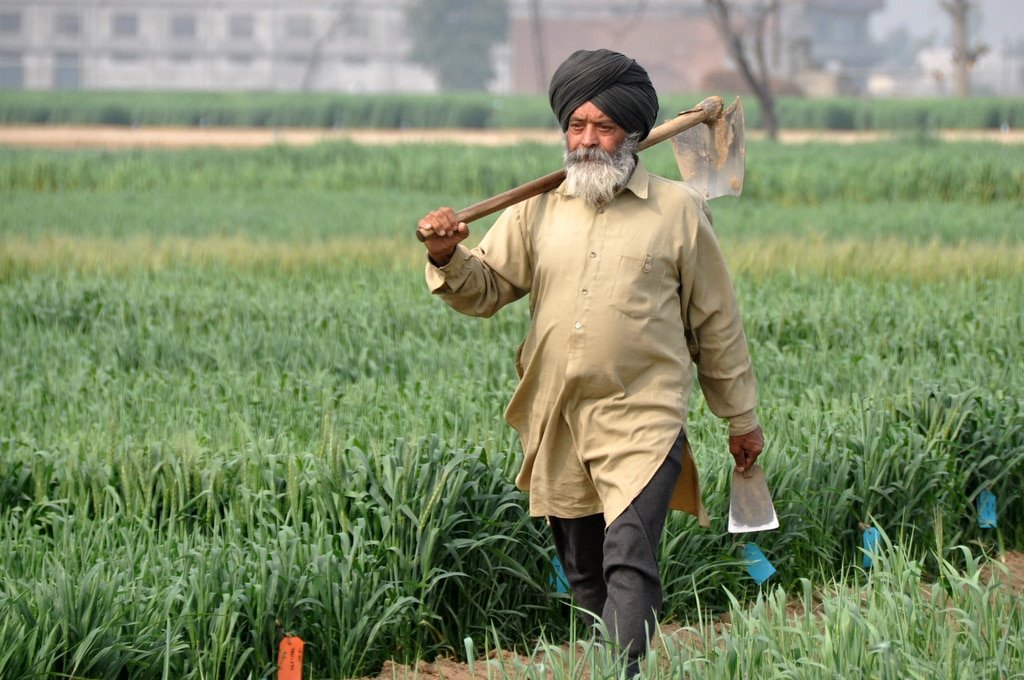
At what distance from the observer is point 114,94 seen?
46.5 meters

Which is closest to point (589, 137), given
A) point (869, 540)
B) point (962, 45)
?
point (869, 540)

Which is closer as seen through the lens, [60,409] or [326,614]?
[326,614]

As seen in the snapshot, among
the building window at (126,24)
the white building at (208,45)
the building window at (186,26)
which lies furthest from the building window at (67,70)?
the building window at (186,26)

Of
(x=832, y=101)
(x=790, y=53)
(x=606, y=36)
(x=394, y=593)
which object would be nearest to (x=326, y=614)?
(x=394, y=593)

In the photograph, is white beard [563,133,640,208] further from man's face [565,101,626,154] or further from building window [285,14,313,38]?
building window [285,14,313,38]

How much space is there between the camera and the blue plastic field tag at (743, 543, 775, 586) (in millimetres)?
4016

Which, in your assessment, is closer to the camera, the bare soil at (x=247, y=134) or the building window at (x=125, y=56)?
the bare soil at (x=247, y=134)

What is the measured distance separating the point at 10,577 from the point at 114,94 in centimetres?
4474

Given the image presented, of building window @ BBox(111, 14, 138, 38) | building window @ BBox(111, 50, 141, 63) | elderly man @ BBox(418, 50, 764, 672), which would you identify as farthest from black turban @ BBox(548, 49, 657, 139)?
building window @ BBox(111, 14, 138, 38)

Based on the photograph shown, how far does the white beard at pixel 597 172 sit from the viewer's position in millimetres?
3475

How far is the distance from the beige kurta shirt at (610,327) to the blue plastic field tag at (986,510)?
167 cm

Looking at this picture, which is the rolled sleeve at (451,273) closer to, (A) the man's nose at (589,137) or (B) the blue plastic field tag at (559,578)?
(A) the man's nose at (589,137)

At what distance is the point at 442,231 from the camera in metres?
3.37

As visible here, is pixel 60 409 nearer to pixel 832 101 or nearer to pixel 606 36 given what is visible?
pixel 832 101
